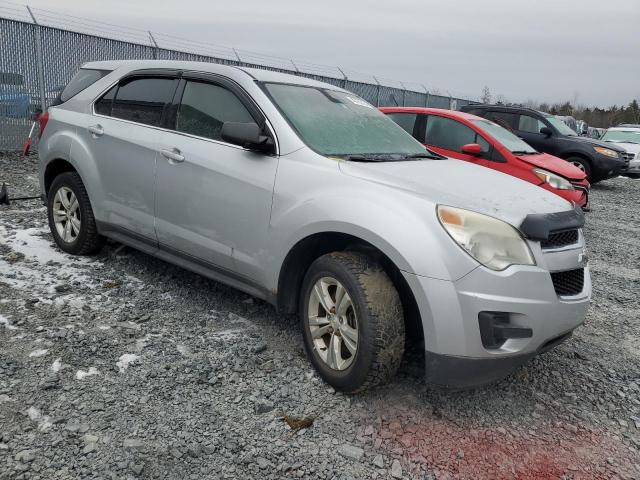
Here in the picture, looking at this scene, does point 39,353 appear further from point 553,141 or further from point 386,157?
point 553,141

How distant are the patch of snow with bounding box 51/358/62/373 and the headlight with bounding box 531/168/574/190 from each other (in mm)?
6382

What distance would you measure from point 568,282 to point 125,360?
8.17ft

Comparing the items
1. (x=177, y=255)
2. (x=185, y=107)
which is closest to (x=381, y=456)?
(x=177, y=255)

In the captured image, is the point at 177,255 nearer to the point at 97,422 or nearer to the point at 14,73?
the point at 97,422

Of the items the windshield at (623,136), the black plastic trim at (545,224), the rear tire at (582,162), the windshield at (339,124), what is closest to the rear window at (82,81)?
the windshield at (339,124)

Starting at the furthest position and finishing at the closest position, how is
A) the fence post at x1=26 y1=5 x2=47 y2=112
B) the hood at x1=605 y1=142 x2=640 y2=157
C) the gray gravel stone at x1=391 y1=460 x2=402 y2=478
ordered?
the hood at x1=605 y1=142 x2=640 y2=157
the fence post at x1=26 y1=5 x2=47 y2=112
the gray gravel stone at x1=391 y1=460 x2=402 y2=478

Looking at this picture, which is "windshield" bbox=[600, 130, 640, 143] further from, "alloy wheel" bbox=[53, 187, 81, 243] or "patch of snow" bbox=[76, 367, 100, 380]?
"patch of snow" bbox=[76, 367, 100, 380]

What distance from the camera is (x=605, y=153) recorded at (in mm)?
12219

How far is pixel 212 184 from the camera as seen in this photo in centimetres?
345

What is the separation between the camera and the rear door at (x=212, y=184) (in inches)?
129

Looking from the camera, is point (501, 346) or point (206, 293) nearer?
point (501, 346)

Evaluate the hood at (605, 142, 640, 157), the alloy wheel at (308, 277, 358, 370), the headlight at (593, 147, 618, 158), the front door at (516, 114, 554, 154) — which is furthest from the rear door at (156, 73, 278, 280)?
the hood at (605, 142, 640, 157)

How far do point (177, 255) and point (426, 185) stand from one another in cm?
189

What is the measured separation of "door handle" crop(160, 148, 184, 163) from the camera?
3651mm
